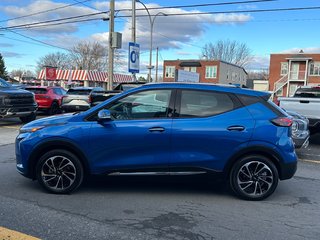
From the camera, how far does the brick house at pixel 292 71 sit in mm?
52688

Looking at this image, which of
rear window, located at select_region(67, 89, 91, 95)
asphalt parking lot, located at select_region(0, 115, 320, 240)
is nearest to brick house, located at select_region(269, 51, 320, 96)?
rear window, located at select_region(67, 89, 91, 95)

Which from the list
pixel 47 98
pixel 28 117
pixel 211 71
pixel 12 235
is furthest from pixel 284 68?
pixel 12 235

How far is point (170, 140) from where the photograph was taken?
17.5 ft

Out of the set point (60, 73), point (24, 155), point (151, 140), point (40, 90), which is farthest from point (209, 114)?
point (60, 73)

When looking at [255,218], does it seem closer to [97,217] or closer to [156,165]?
[156,165]

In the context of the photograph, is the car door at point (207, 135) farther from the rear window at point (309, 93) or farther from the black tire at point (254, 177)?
the rear window at point (309, 93)

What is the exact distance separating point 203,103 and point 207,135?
495mm

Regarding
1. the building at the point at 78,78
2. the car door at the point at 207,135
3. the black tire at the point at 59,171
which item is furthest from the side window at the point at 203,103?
the building at the point at 78,78

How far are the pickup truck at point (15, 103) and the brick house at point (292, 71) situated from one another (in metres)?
42.7

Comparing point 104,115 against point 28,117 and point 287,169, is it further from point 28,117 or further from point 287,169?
point 28,117

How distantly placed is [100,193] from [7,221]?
1488mm

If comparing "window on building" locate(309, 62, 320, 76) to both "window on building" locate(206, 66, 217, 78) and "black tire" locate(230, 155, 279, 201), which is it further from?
"black tire" locate(230, 155, 279, 201)

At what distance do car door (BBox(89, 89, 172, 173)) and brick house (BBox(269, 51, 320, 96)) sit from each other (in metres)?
49.5

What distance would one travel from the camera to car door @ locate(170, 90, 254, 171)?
5.34 meters
